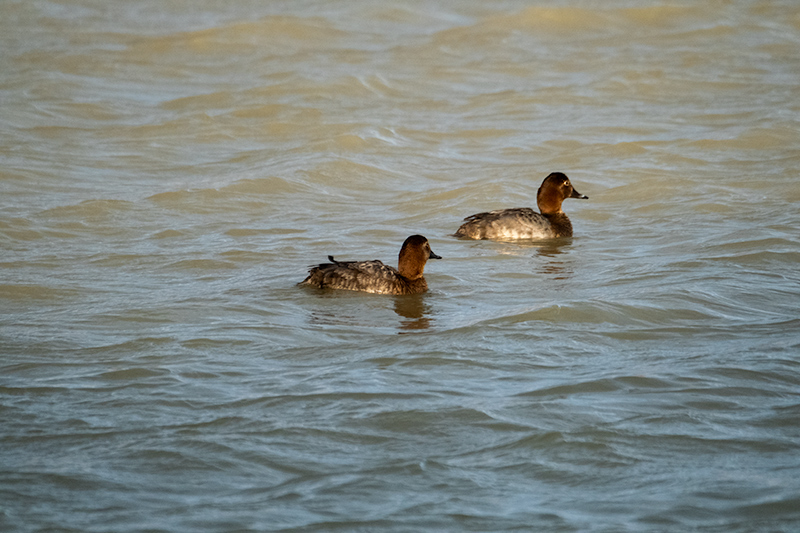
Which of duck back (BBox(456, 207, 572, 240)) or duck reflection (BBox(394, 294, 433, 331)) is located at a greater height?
duck back (BBox(456, 207, 572, 240))

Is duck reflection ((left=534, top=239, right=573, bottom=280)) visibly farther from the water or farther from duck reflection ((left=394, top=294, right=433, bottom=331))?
duck reflection ((left=394, top=294, right=433, bottom=331))

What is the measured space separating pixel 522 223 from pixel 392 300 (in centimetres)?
335

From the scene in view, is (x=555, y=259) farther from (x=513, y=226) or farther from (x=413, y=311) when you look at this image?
(x=413, y=311)

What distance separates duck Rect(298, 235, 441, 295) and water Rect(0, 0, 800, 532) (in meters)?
0.17

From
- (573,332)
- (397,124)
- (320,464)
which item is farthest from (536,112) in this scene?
(320,464)

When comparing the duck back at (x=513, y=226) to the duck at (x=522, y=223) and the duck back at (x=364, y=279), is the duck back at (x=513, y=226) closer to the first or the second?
the duck at (x=522, y=223)

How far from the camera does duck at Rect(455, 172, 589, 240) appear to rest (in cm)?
1202

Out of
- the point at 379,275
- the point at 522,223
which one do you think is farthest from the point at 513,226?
the point at 379,275

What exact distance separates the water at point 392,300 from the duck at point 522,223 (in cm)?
26

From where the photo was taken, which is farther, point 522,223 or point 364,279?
point 522,223

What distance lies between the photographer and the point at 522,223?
40.2 feet

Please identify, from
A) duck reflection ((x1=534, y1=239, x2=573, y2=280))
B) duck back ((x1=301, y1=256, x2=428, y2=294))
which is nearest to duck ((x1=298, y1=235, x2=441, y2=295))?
duck back ((x1=301, y1=256, x2=428, y2=294))

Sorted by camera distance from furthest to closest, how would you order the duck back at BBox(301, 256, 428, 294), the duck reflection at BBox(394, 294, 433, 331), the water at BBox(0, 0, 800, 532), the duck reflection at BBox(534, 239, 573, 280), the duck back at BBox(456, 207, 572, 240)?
the duck back at BBox(456, 207, 572, 240), the duck reflection at BBox(534, 239, 573, 280), the duck back at BBox(301, 256, 428, 294), the duck reflection at BBox(394, 294, 433, 331), the water at BBox(0, 0, 800, 532)

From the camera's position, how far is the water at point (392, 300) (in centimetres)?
553
